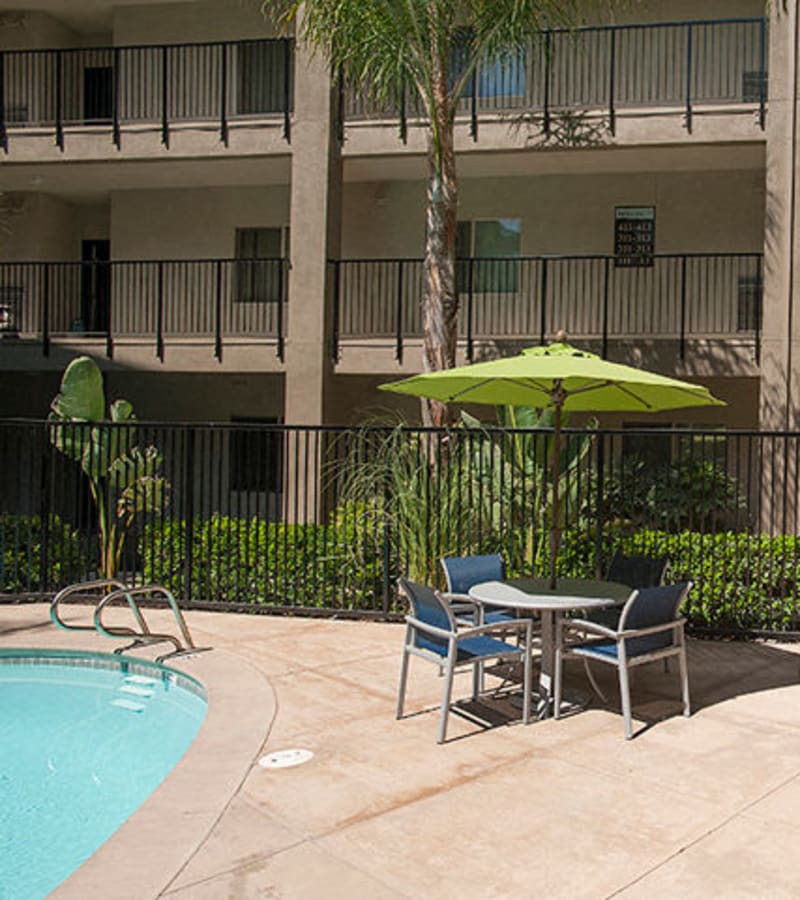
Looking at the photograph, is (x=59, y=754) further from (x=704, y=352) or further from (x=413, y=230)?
(x=413, y=230)

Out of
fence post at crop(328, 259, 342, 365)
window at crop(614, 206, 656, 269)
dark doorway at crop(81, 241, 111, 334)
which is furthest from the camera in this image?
dark doorway at crop(81, 241, 111, 334)

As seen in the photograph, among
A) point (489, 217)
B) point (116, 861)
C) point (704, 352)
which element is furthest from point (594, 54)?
point (116, 861)

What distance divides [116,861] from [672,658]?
545 cm

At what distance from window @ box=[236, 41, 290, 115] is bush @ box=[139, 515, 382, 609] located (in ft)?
32.9

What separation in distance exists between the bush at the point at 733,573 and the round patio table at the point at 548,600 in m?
2.47

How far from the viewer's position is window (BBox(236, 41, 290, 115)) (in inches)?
725

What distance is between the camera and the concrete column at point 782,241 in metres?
13.9

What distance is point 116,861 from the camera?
14.8 feet

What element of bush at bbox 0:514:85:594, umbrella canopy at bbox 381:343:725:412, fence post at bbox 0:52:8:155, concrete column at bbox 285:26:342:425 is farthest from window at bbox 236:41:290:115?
umbrella canopy at bbox 381:343:725:412

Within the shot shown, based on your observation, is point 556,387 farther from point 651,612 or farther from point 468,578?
point 651,612

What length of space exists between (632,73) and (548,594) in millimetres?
12683

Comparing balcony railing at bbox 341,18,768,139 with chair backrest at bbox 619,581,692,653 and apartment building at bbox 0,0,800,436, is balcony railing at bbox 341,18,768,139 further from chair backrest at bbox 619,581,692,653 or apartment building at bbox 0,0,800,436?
chair backrest at bbox 619,581,692,653

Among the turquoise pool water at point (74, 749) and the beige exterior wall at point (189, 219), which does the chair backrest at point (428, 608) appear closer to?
the turquoise pool water at point (74, 749)

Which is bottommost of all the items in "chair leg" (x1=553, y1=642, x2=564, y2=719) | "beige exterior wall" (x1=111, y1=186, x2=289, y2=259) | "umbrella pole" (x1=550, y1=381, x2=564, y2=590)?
"chair leg" (x1=553, y1=642, x2=564, y2=719)
